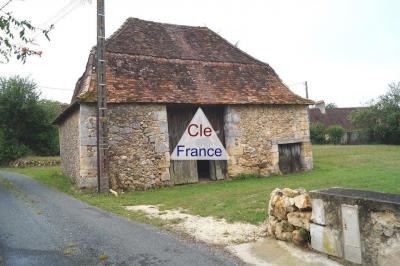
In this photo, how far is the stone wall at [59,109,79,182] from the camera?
13617 millimetres

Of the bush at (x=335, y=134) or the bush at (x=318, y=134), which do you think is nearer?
the bush at (x=335, y=134)

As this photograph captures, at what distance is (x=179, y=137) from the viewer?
1392 cm

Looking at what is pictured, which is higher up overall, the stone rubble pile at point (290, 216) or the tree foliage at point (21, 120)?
the tree foliage at point (21, 120)

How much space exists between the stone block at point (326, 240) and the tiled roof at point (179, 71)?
28.9ft

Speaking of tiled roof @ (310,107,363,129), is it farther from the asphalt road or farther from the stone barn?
the asphalt road

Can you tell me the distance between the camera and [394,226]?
3.90 metres

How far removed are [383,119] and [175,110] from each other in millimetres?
24838

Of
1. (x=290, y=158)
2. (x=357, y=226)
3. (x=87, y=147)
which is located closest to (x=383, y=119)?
(x=290, y=158)

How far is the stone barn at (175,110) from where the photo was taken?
41.0ft

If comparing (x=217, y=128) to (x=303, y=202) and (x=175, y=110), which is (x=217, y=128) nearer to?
(x=175, y=110)

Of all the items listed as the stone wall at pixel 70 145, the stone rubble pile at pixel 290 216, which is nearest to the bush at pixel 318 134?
the stone wall at pixel 70 145

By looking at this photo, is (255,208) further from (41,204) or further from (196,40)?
(196,40)

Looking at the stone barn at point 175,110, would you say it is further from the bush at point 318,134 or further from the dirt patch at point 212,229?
the bush at point 318,134

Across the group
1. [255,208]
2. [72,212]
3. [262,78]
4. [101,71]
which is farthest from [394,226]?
[262,78]
